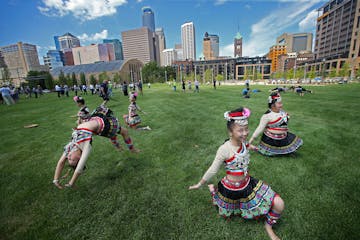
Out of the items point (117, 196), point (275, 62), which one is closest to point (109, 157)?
point (117, 196)

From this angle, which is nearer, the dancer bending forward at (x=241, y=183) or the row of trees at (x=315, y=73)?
the dancer bending forward at (x=241, y=183)

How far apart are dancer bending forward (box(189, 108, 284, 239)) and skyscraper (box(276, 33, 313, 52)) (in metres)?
195

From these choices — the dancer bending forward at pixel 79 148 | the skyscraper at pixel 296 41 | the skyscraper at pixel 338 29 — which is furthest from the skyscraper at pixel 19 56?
the skyscraper at pixel 296 41

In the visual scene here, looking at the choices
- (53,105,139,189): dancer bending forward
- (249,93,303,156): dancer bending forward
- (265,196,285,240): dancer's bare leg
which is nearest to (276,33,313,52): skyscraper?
(249,93,303,156): dancer bending forward

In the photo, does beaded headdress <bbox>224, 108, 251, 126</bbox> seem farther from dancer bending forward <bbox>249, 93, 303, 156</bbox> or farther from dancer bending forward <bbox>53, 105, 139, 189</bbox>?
dancer bending forward <bbox>53, 105, 139, 189</bbox>

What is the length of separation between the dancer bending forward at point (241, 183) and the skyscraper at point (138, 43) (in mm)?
180201

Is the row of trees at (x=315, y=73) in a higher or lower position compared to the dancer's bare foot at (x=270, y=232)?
higher

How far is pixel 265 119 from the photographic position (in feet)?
14.3

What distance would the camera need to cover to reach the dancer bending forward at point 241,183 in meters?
2.36

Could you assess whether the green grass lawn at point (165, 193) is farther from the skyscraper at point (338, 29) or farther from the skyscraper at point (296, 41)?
the skyscraper at point (296, 41)

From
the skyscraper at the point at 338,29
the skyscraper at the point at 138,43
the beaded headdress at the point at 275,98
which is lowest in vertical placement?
the beaded headdress at the point at 275,98

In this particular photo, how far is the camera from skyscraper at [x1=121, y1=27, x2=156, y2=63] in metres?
166

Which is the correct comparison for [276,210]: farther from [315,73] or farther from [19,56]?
[19,56]

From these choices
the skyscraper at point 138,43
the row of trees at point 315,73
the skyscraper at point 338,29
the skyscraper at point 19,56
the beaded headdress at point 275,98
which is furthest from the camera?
the skyscraper at point 138,43
